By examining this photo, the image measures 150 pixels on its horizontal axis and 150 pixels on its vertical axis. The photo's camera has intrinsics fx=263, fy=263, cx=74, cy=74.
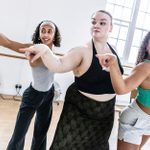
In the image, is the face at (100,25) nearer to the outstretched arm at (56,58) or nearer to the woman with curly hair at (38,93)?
the outstretched arm at (56,58)

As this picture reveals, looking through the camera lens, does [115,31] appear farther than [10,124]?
Yes

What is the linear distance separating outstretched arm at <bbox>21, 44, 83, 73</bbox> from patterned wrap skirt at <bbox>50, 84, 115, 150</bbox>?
227 mm

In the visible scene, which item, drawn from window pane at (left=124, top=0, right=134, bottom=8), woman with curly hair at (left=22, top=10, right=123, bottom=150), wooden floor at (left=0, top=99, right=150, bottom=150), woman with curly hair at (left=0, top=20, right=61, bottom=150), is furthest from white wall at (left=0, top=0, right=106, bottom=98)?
woman with curly hair at (left=22, top=10, right=123, bottom=150)

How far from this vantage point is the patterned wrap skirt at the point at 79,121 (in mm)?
1616

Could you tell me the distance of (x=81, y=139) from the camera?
1663 mm

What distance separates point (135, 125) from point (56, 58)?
27.2 inches

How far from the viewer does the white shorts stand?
1685 mm

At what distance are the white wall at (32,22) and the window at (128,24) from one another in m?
0.62

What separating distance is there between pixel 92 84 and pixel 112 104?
0.78 feet

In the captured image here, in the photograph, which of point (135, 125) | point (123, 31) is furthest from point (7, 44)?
point (123, 31)

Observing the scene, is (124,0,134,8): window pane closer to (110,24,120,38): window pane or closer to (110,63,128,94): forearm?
(110,24,120,38): window pane

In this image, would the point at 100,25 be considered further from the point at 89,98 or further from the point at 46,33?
the point at 46,33

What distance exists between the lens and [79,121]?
5.34 feet

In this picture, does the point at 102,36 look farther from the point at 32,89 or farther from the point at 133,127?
the point at 32,89
